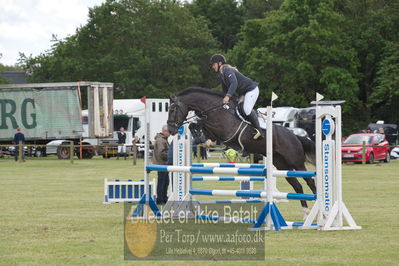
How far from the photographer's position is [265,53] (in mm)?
58781

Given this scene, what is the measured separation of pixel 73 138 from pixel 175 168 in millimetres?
30935

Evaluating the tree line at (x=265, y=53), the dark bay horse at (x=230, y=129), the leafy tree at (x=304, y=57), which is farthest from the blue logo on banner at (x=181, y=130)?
the leafy tree at (x=304, y=57)

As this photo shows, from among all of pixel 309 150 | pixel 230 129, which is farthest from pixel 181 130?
pixel 309 150

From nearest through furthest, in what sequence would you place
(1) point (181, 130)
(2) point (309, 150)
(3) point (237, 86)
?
(3) point (237, 86) < (1) point (181, 130) < (2) point (309, 150)

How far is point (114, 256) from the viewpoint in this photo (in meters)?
8.97

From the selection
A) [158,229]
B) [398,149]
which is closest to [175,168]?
[158,229]

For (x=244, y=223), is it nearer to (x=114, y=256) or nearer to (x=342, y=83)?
(x=114, y=256)

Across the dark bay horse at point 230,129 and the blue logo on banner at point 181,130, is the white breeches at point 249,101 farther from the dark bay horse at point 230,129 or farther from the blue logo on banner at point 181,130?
the blue logo on banner at point 181,130

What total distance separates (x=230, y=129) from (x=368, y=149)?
25.7 m

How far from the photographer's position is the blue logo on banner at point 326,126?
1142 cm

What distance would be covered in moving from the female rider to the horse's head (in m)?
0.73

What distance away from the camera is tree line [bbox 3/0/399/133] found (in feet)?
188

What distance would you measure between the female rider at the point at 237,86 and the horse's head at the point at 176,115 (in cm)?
73

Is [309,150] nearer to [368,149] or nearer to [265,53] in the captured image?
[368,149]
